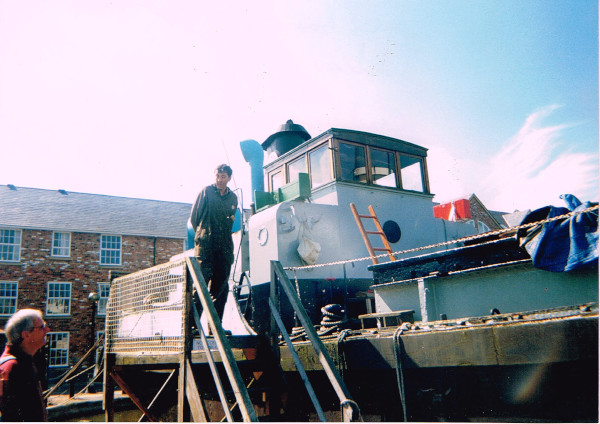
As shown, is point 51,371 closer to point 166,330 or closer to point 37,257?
point 37,257

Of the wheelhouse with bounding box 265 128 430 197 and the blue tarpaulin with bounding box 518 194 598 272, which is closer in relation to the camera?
the blue tarpaulin with bounding box 518 194 598 272

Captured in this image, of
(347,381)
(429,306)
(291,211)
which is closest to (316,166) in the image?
(291,211)

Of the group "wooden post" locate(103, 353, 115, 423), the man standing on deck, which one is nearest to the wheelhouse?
the man standing on deck

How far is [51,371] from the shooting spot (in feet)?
80.9

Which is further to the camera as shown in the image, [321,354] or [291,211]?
[291,211]

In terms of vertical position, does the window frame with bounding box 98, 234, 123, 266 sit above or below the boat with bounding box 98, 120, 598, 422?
above

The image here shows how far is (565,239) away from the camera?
4.02 m

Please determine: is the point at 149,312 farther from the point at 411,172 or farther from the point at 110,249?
the point at 110,249

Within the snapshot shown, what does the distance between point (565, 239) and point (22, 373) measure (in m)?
4.62

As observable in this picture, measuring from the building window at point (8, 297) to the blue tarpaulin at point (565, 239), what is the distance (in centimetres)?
2883

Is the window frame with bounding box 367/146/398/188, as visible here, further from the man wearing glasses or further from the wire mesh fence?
the man wearing glasses

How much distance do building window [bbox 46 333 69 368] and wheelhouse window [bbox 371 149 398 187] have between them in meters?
22.9

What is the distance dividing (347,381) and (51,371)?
25648 mm

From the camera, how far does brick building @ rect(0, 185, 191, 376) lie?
1026 inches
